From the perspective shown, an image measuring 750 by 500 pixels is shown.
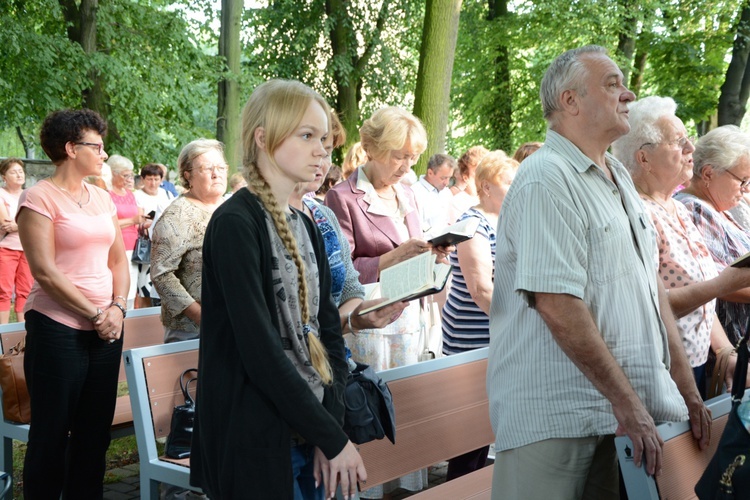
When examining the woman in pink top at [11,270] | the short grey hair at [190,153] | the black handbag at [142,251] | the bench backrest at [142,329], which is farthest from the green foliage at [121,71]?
the short grey hair at [190,153]

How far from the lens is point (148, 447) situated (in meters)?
3.64

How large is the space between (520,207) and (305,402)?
876mm

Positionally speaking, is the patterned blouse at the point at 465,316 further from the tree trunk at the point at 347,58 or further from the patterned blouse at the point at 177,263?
the tree trunk at the point at 347,58

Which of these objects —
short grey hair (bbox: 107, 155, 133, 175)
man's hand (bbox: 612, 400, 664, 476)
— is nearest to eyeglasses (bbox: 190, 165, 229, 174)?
man's hand (bbox: 612, 400, 664, 476)

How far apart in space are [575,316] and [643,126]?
1.53 m

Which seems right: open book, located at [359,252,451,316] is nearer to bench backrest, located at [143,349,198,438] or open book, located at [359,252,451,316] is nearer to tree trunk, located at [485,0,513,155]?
bench backrest, located at [143,349,198,438]

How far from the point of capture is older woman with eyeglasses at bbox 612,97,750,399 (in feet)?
11.8

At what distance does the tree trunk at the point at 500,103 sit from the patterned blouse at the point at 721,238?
18.6 meters

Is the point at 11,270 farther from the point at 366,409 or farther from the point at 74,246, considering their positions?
the point at 366,409

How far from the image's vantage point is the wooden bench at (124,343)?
4.42 m

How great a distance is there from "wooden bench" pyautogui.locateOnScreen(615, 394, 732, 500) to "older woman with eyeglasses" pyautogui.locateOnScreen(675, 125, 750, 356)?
148cm

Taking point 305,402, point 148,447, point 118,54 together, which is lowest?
point 148,447

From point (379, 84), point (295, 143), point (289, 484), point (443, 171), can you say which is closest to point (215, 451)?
point (289, 484)

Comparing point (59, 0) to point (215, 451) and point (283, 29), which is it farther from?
point (215, 451)
